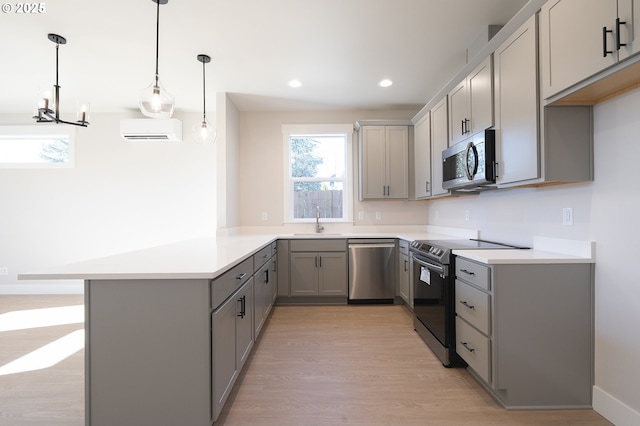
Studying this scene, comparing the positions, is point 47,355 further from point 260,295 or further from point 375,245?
point 375,245

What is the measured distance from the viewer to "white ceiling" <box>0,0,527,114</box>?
2352mm

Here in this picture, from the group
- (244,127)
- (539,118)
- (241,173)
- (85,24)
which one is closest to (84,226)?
(241,173)

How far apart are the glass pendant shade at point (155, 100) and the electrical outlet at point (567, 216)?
9.40 ft

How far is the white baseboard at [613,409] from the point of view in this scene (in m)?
1.60

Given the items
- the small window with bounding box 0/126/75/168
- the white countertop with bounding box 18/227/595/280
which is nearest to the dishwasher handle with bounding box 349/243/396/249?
the white countertop with bounding box 18/227/595/280

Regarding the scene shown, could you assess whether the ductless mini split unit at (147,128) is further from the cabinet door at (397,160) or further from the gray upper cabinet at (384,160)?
the cabinet door at (397,160)

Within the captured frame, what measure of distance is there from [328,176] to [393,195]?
39.5 inches

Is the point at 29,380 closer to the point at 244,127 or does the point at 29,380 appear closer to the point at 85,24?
the point at 85,24

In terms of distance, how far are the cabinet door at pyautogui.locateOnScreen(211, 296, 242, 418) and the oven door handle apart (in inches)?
60.2

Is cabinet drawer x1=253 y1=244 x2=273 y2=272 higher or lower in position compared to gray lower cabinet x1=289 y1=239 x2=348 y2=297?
higher

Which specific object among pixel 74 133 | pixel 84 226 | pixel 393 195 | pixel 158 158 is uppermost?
pixel 74 133

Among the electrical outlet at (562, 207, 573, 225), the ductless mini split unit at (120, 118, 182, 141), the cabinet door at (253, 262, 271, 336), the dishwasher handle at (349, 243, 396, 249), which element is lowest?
the cabinet door at (253, 262, 271, 336)

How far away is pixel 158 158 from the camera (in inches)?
183
